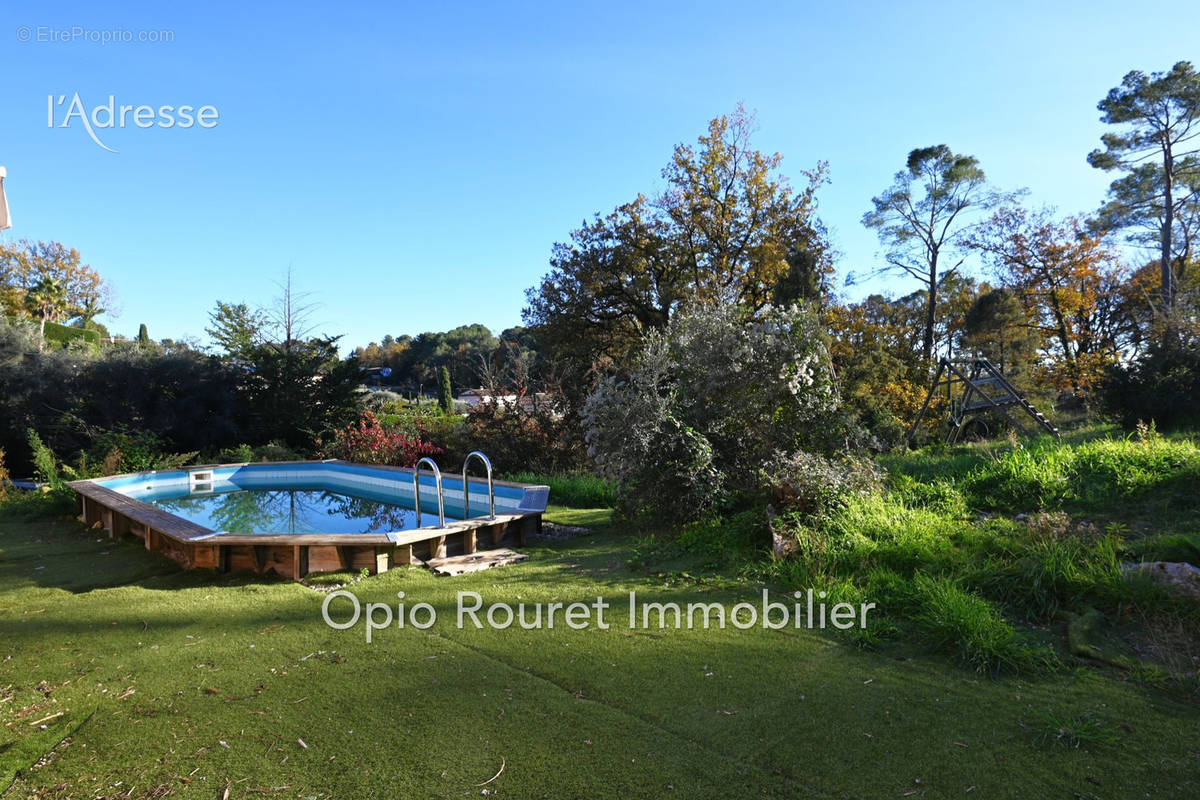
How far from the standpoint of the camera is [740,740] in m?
2.48

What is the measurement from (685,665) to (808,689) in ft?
2.01

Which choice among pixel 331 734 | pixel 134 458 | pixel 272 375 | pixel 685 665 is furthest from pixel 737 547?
pixel 272 375

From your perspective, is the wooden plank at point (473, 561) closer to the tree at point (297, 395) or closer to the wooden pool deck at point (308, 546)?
the wooden pool deck at point (308, 546)

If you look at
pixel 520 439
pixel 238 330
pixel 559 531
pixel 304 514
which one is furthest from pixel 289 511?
pixel 238 330

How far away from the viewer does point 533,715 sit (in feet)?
8.91

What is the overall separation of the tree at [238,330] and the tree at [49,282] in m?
21.8

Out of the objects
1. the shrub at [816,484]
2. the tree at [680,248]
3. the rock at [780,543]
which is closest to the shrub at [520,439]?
the tree at [680,248]

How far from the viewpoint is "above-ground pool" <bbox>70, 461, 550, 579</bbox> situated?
5.05 metres

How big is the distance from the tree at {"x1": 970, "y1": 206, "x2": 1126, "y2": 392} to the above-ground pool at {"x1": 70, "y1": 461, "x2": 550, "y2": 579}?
19332 mm

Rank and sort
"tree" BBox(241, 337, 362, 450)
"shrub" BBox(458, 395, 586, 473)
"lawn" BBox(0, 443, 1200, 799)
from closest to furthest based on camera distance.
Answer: "lawn" BBox(0, 443, 1200, 799), "shrub" BBox(458, 395, 586, 473), "tree" BBox(241, 337, 362, 450)

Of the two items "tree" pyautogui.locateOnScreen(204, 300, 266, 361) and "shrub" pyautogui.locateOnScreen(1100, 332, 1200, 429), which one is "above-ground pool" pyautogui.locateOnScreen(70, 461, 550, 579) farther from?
"shrub" pyautogui.locateOnScreen(1100, 332, 1200, 429)

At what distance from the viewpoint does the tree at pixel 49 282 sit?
97.4ft

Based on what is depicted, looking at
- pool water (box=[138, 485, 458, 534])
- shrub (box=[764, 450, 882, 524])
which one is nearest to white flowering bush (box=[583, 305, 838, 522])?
shrub (box=[764, 450, 882, 524])

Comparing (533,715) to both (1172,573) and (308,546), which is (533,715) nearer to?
(308,546)
